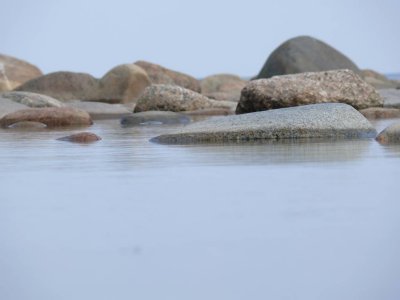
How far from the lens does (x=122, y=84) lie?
27062 mm

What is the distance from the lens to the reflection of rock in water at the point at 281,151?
7016 mm

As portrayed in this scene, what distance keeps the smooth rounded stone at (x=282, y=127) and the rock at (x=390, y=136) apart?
65 centimetres

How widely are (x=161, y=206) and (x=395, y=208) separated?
1059 mm

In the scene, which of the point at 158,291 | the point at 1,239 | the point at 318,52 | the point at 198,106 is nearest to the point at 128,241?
the point at 1,239

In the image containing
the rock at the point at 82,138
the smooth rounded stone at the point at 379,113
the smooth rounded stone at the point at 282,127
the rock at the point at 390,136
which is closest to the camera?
the rock at the point at 390,136

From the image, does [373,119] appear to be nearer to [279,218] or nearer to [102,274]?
[279,218]

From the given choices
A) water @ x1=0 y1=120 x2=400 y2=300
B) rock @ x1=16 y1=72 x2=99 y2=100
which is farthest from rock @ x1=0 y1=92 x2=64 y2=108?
water @ x1=0 y1=120 x2=400 y2=300

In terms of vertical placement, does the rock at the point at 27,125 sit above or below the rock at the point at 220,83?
below

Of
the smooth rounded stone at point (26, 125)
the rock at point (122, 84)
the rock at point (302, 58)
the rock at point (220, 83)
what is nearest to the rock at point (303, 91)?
the smooth rounded stone at point (26, 125)

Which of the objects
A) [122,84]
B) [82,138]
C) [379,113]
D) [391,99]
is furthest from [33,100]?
[82,138]

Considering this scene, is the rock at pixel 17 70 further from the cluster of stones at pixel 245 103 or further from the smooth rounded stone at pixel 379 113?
the smooth rounded stone at pixel 379 113

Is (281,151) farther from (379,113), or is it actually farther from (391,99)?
(391,99)

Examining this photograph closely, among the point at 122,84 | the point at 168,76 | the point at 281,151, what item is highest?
the point at 168,76

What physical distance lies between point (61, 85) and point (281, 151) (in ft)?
77.0
